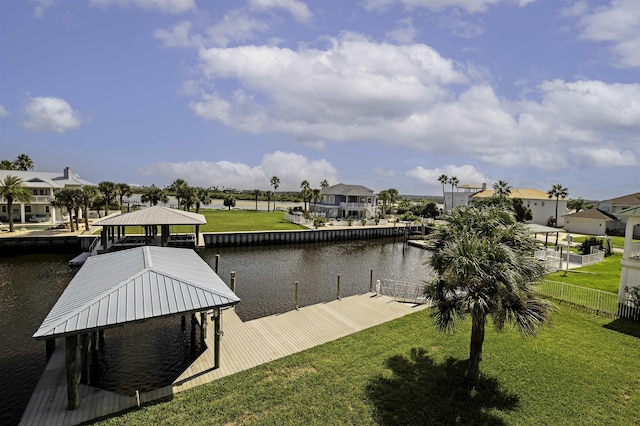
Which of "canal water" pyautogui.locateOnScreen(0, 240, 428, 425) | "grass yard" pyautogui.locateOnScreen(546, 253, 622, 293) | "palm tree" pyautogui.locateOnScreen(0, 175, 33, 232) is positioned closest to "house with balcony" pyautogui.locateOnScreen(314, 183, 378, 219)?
"canal water" pyautogui.locateOnScreen(0, 240, 428, 425)

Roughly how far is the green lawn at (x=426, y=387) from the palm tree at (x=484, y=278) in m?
1.20

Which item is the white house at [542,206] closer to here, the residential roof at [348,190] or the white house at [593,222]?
the white house at [593,222]

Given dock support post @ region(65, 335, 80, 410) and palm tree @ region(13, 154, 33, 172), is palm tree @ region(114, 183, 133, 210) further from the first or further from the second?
dock support post @ region(65, 335, 80, 410)

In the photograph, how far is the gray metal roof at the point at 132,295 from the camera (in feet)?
27.3

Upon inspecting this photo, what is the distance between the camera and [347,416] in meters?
8.07

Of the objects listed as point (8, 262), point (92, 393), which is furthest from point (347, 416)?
point (8, 262)

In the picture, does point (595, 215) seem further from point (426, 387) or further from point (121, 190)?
point (121, 190)

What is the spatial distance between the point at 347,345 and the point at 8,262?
101 ft

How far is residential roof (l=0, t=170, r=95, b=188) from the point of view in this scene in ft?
142

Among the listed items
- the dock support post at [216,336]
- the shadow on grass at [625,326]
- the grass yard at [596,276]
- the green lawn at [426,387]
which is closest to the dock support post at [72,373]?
the green lawn at [426,387]

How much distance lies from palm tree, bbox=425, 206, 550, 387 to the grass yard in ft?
46.8

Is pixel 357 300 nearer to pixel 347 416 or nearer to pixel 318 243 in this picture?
pixel 347 416

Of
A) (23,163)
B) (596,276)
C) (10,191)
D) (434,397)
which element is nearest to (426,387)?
(434,397)

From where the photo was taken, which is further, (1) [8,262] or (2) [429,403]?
(1) [8,262]
